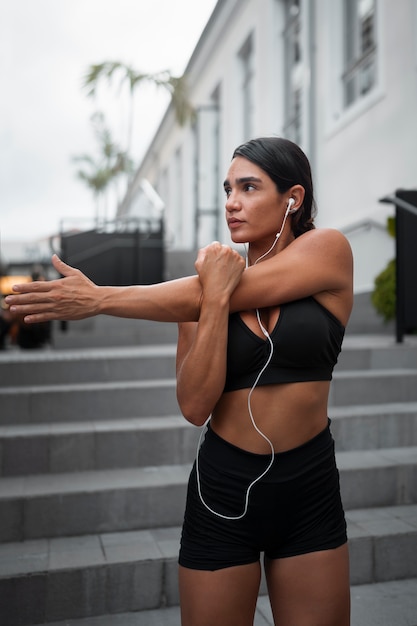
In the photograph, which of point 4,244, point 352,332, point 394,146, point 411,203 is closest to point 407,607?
point 411,203

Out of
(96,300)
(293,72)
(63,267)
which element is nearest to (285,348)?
(96,300)

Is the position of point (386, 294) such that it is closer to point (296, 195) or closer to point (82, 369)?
point (82, 369)

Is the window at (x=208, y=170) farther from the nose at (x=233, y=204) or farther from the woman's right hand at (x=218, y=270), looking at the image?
the woman's right hand at (x=218, y=270)

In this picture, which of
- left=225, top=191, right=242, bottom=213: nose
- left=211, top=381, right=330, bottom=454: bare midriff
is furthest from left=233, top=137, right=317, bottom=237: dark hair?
left=211, top=381, right=330, bottom=454: bare midriff

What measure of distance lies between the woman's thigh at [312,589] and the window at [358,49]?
8.18m

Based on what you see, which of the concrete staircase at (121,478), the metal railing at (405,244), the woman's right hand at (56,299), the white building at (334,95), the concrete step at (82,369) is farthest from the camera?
the white building at (334,95)

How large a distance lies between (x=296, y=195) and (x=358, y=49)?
8.57 m

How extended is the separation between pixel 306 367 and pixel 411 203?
458cm

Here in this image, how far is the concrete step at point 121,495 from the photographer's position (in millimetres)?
3666

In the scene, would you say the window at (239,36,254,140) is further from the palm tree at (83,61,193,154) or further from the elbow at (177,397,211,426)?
the elbow at (177,397,211,426)

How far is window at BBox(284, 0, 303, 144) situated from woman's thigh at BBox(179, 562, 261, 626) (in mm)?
10275

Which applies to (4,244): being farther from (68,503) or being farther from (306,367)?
(306,367)

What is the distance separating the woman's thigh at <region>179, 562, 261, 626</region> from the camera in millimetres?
1663

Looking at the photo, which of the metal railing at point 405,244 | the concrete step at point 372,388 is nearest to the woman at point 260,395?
the concrete step at point 372,388
